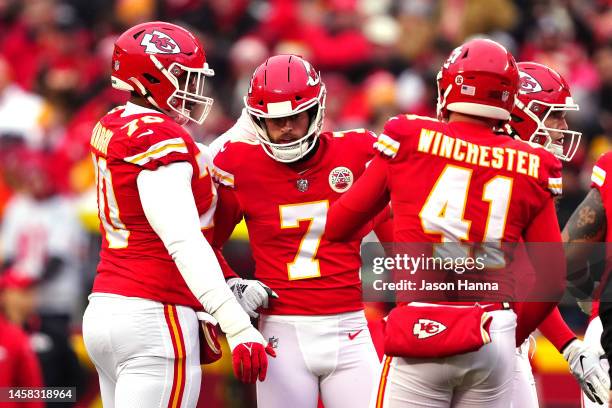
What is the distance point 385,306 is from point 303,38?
4837mm

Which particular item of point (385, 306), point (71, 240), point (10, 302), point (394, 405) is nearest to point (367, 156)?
point (394, 405)

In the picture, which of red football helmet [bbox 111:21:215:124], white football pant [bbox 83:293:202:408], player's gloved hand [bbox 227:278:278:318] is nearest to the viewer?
white football pant [bbox 83:293:202:408]

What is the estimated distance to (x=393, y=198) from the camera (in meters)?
4.55

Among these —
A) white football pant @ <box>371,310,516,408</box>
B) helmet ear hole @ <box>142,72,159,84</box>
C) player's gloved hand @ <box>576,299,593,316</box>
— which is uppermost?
helmet ear hole @ <box>142,72,159,84</box>

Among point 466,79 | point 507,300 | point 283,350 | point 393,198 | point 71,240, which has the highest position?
point 466,79

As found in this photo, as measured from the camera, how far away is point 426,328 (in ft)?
14.6

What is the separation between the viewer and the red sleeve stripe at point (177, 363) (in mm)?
4824

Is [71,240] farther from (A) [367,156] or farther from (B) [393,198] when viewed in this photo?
(B) [393,198]

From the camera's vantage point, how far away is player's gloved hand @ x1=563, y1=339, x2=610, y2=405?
527 centimetres

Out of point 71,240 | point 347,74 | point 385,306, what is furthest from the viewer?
point 347,74

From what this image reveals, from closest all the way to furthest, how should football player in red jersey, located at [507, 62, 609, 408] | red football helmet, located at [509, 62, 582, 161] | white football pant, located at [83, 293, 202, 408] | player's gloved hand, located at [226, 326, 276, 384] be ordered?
player's gloved hand, located at [226, 326, 276, 384] < white football pant, located at [83, 293, 202, 408] < football player in red jersey, located at [507, 62, 609, 408] < red football helmet, located at [509, 62, 582, 161]

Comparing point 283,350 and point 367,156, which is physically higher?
point 367,156

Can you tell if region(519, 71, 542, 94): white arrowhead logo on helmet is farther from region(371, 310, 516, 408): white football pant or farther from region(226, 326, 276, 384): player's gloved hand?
region(226, 326, 276, 384): player's gloved hand

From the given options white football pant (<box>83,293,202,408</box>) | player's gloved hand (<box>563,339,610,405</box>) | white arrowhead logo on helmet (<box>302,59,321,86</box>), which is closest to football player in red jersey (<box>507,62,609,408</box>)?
player's gloved hand (<box>563,339,610,405</box>)
